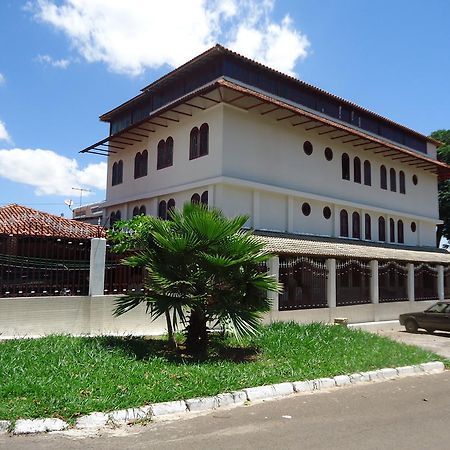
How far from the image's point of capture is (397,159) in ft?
86.5

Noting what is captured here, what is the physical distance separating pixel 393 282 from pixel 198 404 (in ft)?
60.1

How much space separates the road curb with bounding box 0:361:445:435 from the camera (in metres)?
5.40

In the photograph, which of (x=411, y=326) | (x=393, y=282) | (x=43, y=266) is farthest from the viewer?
(x=393, y=282)

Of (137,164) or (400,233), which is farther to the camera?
(400,233)

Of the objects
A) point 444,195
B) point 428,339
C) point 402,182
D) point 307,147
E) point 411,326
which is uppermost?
point 444,195

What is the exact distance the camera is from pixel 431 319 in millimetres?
16484

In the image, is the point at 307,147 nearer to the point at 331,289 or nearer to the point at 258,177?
the point at 258,177

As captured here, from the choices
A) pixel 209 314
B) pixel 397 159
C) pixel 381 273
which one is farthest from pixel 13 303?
A: pixel 397 159

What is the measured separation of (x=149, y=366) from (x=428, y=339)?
11.1 metres

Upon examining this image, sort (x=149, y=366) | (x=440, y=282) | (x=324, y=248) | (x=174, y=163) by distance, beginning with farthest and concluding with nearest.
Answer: (x=440, y=282) < (x=174, y=163) < (x=324, y=248) < (x=149, y=366)

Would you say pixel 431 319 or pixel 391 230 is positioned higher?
pixel 391 230

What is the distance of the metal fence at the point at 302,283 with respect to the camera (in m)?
15.6

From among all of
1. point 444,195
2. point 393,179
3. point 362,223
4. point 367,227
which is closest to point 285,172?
point 362,223

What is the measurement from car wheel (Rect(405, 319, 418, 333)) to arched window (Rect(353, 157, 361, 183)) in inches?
348
